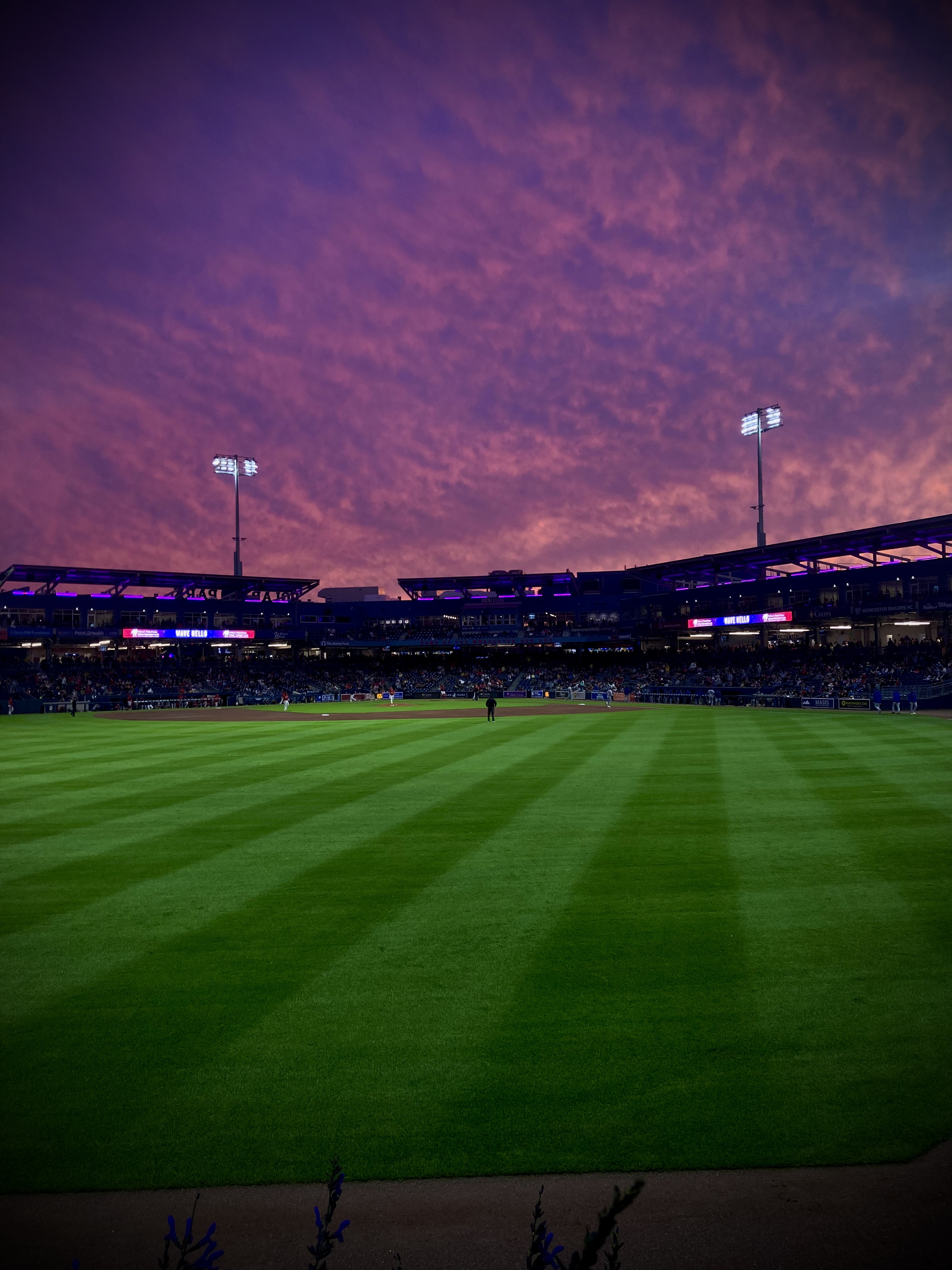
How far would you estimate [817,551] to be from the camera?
2635 inches

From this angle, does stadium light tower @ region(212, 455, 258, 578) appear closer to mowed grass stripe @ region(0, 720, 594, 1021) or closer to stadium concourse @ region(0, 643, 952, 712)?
stadium concourse @ region(0, 643, 952, 712)

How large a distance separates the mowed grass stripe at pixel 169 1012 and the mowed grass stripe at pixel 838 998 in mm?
3839

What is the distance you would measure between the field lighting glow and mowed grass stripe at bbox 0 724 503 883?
47.6 meters

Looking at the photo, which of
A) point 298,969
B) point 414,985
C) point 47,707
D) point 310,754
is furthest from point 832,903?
point 47,707

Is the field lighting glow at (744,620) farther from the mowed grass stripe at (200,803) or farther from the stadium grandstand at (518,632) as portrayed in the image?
the mowed grass stripe at (200,803)

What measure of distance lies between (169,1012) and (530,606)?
92265mm

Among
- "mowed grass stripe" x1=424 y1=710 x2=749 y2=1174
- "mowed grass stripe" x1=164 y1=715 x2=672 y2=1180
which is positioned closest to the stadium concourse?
"mowed grass stripe" x1=424 y1=710 x2=749 y2=1174

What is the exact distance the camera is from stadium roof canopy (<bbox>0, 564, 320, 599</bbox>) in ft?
262

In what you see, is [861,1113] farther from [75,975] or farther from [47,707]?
[47,707]

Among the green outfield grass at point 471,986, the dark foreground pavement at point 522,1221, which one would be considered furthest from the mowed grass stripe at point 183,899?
the dark foreground pavement at point 522,1221

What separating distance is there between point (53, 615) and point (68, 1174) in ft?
294

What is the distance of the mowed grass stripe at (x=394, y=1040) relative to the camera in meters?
4.95

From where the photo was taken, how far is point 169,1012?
677 cm

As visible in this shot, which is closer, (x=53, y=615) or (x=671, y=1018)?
(x=671, y=1018)
